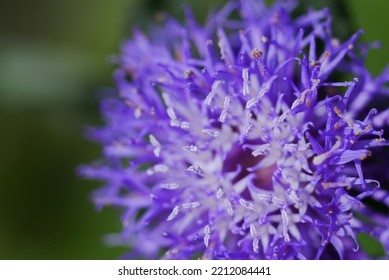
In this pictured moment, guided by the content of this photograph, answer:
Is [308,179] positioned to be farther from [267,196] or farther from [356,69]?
[356,69]

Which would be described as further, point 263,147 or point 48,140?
point 48,140

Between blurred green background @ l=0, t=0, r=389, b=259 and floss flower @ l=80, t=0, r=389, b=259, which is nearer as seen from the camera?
floss flower @ l=80, t=0, r=389, b=259

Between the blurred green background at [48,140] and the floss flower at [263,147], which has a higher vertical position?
the blurred green background at [48,140]

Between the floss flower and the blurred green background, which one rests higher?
the blurred green background

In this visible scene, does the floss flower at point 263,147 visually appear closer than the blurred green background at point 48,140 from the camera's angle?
Yes
